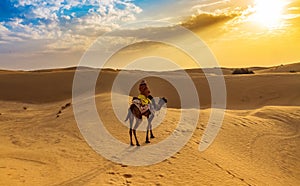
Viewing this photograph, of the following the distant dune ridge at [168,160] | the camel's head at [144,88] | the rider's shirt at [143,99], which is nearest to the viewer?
the distant dune ridge at [168,160]

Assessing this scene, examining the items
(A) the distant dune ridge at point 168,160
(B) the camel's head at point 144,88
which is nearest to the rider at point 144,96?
(B) the camel's head at point 144,88

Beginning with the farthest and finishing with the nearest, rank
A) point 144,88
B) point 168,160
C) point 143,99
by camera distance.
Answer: point 143,99, point 144,88, point 168,160

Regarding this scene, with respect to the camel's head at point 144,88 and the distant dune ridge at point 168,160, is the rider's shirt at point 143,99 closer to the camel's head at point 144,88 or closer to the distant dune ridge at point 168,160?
the camel's head at point 144,88

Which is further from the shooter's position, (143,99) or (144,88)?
(143,99)

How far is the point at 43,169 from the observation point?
7988mm

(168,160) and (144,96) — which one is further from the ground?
(144,96)

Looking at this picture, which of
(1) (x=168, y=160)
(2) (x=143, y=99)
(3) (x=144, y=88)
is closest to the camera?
(1) (x=168, y=160)

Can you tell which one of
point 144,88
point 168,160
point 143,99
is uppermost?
point 144,88

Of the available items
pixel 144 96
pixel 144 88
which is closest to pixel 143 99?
pixel 144 96

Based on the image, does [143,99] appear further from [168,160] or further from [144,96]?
[168,160]

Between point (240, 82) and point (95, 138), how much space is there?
1925 cm

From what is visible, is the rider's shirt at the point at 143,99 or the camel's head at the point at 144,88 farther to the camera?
the rider's shirt at the point at 143,99

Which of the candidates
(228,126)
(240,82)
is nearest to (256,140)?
(228,126)

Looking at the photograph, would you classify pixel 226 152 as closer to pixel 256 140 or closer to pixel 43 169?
pixel 256 140
